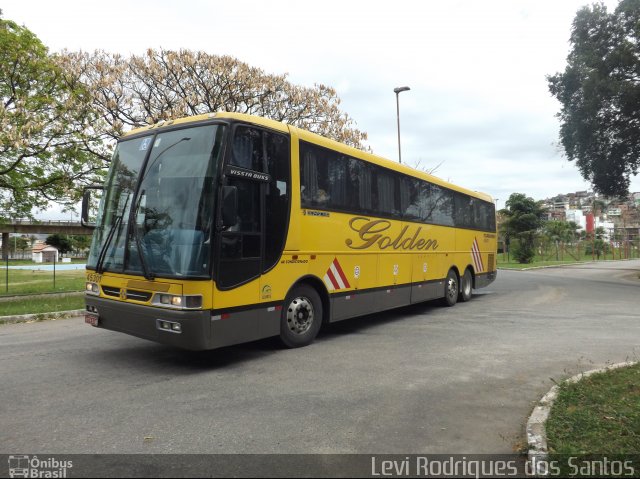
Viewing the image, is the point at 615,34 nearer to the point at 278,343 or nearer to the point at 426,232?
the point at 426,232

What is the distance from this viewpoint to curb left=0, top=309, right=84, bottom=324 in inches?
374

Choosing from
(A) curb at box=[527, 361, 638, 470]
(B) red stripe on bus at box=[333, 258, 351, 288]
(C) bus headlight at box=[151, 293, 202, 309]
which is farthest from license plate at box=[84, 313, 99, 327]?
(A) curb at box=[527, 361, 638, 470]

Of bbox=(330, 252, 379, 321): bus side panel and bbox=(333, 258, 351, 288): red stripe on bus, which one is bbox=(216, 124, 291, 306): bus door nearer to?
bbox=(330, 252, 379, 321): bus side panel

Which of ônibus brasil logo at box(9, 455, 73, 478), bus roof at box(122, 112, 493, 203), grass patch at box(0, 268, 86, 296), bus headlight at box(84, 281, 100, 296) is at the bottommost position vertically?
ônibus brasil logo at box(9, 455, 73, 478)

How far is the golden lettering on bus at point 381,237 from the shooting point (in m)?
7.98

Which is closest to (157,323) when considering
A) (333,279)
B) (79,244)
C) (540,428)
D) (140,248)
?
(140,248)

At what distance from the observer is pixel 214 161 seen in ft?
17.9

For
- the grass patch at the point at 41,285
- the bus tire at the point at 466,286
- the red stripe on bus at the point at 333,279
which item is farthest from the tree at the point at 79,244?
the red stripe on bus at the point at 333,279

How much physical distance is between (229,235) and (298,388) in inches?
79.7

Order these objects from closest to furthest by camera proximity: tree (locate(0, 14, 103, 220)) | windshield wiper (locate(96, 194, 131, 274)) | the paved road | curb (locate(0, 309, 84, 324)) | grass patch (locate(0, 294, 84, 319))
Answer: the paved road < windshield wiper (locate(96, 194, 131, 274)) < curb (locate(0, 309, 84, 324)) < grass patch (locate(0, 294, 84, 319)) < tree (locate(0, 14, 103, 220))

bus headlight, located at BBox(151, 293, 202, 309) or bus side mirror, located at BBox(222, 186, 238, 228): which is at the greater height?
bus side mirror, located at BBox(222, 186, 238, 228)

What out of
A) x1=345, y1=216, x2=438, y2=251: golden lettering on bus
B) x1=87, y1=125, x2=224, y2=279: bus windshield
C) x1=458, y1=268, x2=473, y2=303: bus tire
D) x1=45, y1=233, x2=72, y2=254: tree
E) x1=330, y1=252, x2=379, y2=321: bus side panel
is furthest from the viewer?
x1=45, y1=233, x2=72, y2=254: tree

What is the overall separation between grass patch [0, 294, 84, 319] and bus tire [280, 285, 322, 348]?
6974mm

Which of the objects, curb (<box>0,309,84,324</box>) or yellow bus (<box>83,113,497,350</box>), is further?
curb (<box>0,309,84,324</box>)
